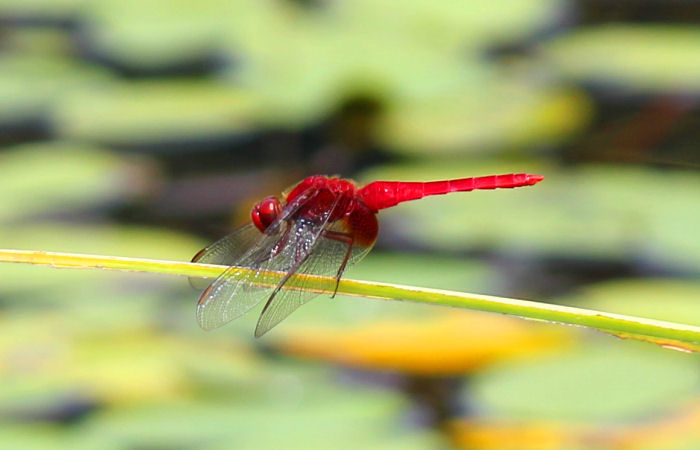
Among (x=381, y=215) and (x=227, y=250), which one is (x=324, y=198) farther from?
(x=381, y=215)

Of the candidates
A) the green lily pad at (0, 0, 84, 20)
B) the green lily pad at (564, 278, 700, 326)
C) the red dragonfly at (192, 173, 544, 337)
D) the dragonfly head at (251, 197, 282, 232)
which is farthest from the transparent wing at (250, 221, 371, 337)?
the green lily pad at (0, 0, 84, 20)

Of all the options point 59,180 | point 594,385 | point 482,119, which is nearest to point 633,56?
point 482,119

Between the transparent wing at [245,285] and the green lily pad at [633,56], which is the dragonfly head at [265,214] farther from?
the green lily pad at [633,56]

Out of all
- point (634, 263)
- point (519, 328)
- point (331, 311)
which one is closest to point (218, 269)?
point (331, 311)

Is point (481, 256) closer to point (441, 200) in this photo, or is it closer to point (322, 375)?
point (441, 200)

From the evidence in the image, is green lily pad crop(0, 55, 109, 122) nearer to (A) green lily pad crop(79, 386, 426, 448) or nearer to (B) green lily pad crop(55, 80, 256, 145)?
(B) green lily pad crop(55, 80, 256, 145)

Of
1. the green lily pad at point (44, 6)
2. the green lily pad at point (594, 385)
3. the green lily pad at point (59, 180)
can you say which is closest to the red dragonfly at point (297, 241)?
the green lily pad at point (594, 385)

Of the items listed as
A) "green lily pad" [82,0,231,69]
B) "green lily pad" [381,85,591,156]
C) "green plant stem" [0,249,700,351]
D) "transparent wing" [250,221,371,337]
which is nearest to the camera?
"green plant stem" [0,249,700,351]
